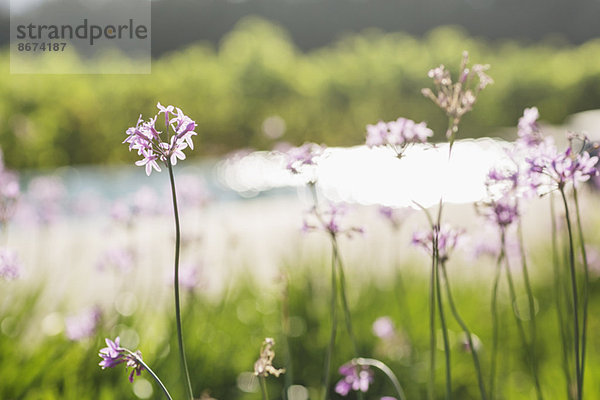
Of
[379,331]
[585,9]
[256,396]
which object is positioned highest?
[585,9]

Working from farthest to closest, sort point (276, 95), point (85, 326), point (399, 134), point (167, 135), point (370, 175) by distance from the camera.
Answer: point (276, 95), point (370, 175), point (85, 326), point (399, 134), point (167, 135)

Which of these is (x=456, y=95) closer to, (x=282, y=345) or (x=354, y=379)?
(x=354, y=379)

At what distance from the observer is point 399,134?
1.56 m

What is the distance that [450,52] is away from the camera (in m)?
29.8

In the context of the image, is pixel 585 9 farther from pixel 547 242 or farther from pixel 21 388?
pixel 21 388

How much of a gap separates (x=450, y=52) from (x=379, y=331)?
29322mm

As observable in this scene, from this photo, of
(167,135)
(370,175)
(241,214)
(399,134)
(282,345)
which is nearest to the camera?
(167,135)

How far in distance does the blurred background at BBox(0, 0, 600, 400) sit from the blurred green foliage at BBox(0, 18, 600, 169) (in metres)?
0.09

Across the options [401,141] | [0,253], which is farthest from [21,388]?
[401,141]

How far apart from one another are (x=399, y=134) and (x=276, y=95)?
70.9 ft

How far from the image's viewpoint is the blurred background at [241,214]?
9.01 feet

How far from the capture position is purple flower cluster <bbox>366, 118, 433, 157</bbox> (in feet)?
5.07

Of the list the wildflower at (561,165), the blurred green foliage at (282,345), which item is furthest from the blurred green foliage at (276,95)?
the wildflower at (561,165)

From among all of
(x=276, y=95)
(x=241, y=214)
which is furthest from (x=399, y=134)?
(x=276, y=95)
